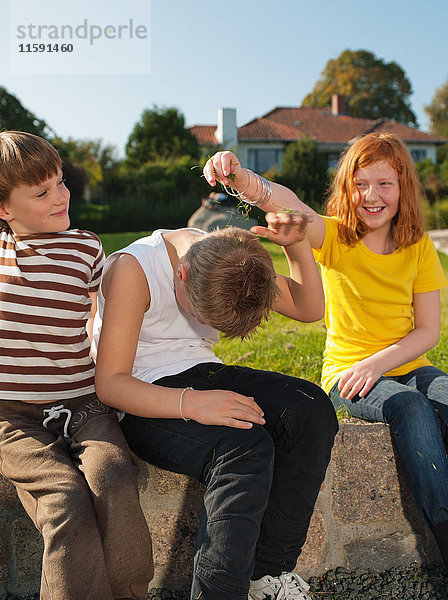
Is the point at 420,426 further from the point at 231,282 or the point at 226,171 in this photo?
the point at 226,171

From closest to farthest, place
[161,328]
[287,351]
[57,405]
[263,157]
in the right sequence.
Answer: [57,405]
[161,328]
[287,351]
[263,157]

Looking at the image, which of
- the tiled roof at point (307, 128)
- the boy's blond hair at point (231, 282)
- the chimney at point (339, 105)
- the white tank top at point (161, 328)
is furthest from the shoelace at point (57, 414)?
the chimney at point (339, 105)

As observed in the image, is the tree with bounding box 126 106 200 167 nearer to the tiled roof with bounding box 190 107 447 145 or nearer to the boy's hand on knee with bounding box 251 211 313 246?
the tiled roof with bounding box 190 107 447 145

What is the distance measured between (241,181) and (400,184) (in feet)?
2.70

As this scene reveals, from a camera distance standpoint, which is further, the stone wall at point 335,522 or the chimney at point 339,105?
the chimney at point 339,105

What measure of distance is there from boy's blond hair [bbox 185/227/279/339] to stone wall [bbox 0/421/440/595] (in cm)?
62

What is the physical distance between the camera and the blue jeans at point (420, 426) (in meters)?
2.02

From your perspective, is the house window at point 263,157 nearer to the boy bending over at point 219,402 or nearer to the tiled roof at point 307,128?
the tiled roof at point 307,128

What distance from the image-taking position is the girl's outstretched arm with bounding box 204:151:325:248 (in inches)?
81.7

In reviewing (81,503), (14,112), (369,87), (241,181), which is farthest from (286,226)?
(369,87)

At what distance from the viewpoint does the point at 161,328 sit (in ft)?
6.89

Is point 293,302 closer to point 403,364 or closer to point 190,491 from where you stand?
point 403,364

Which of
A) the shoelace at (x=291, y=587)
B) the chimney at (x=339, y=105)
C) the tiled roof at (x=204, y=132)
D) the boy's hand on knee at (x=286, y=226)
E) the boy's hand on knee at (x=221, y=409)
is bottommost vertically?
the shoelace at (x=291, y=587)

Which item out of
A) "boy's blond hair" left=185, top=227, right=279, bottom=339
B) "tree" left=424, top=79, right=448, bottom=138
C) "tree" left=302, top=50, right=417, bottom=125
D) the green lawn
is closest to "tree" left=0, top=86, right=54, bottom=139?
the green lawn
